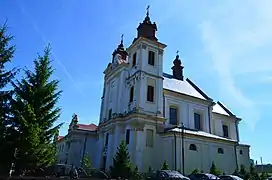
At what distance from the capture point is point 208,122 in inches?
1505

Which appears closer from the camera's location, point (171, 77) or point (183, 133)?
point (183, 133)

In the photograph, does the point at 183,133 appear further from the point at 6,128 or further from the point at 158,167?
the point at 6,128

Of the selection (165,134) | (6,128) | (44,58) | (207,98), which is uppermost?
(207,98)

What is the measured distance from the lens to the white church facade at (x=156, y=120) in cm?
3019

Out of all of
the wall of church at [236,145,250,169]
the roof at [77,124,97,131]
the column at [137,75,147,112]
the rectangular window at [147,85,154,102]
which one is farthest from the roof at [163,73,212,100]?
the roof at [77,124,97,131]

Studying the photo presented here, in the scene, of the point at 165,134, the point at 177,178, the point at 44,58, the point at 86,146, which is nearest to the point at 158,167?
the point at 165,134

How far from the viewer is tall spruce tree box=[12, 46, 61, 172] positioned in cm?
1527

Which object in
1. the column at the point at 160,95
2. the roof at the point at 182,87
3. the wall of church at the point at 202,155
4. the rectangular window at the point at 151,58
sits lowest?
the wall of church at the point at 202,155

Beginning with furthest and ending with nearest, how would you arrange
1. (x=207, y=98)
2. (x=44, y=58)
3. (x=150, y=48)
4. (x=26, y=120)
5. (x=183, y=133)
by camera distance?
1. (x=207, y=98)
2. (x=150, y=48)
3. (x=183, y=133)
4. (x=44, y=58)
5. (x=26, y=120)

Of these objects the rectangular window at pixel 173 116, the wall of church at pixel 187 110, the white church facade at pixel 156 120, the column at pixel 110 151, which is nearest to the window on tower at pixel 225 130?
the white church facade at pixel 156 120

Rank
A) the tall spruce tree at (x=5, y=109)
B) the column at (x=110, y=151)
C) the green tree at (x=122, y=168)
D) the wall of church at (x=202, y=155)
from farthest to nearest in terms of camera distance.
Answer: the column at (x=110, y=151) < the wall of church at (x=202, y=155) < the green tree at (x=122, y=168) < the tall spruce tree at (x=5, y=109)

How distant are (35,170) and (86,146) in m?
25.0

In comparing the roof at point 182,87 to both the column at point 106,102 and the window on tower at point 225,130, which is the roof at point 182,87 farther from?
the column at point 106,102

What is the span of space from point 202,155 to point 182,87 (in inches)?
484
